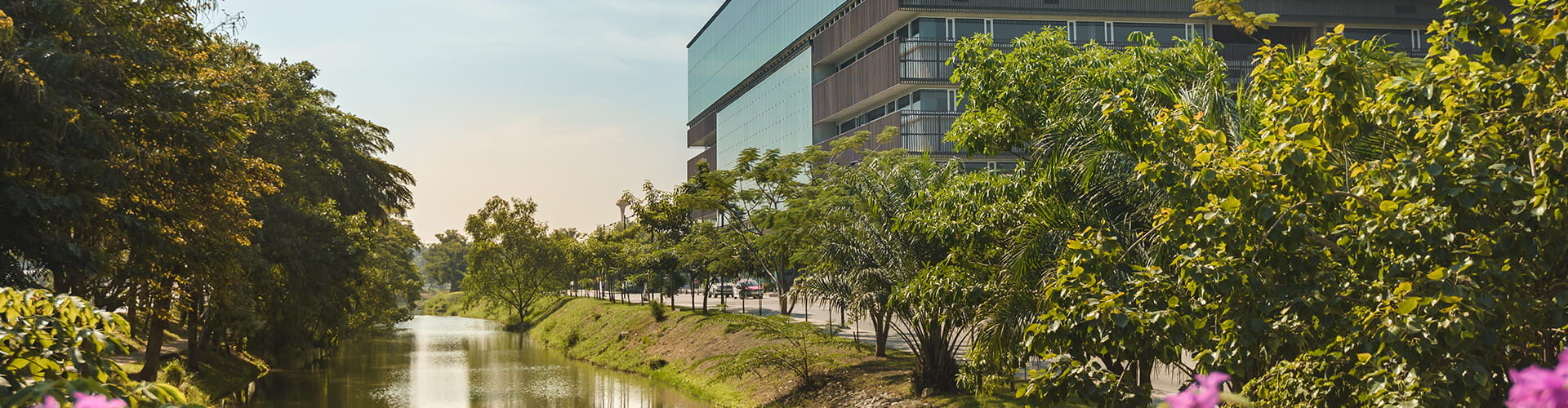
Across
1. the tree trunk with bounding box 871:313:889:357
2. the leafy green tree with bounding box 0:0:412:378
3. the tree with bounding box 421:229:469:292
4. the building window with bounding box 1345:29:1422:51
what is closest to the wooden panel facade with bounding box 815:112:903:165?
the tree trunk with bounding box 871:313:889:357

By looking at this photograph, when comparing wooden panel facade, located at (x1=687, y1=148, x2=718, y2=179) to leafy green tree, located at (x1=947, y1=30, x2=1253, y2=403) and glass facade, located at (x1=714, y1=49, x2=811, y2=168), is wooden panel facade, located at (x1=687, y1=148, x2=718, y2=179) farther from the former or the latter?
leafy green tree, located at (x1=947, y1=30, x2=1253, y2=403)

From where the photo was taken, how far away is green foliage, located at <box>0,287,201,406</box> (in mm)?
4832

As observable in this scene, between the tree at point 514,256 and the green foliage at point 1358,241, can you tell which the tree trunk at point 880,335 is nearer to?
the green foliage at point 1358,241

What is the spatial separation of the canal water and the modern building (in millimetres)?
15340

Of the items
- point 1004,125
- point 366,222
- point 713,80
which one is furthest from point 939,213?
point 713,80

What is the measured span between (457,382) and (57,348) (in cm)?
3451

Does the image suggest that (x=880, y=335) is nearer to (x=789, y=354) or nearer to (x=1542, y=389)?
(x=789, y=354)

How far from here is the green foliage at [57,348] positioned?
4832 mm

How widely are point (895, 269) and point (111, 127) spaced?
1350 centimetres

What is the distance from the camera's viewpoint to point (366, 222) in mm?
39469

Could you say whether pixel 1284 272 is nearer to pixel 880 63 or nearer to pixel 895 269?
pixel 895 269

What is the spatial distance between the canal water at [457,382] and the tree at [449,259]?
112676 millimetres

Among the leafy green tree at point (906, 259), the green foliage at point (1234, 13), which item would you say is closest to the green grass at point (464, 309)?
the leafy green tree at point (906, 259)

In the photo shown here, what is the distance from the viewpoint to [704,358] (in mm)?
36406
